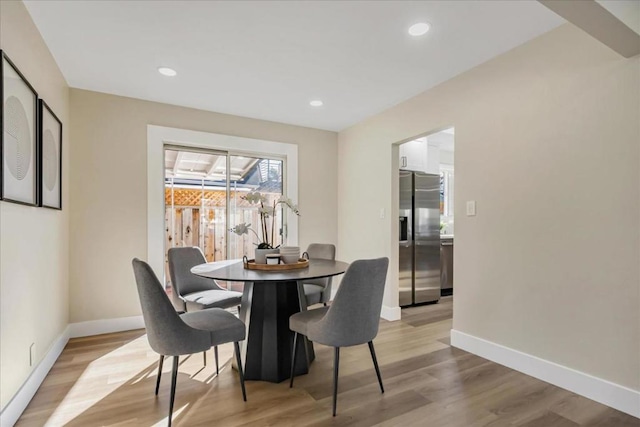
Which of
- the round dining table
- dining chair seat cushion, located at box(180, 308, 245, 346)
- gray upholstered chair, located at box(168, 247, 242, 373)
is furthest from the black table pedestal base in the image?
gray upholstered chair, located at box(168, 247, 242, 373)

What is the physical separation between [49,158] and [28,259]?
0.84 metres

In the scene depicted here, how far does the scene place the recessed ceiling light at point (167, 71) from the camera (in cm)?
282

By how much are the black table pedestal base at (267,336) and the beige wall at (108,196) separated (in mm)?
1807

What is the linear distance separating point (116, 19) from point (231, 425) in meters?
2.52

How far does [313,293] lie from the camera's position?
2816 mm

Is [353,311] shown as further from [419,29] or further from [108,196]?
[108,196]

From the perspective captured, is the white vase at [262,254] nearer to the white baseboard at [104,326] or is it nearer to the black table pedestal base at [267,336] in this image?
the black table pedestal base at [267,336]

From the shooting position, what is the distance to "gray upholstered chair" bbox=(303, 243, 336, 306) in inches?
111

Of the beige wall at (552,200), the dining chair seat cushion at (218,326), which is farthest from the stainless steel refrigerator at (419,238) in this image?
the dining chair seat cushion at (218,326)

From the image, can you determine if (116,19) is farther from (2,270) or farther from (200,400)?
(200,400)

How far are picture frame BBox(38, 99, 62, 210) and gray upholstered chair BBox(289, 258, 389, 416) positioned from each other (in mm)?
2071

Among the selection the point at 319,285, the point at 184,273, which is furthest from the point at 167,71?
the point at 319,285

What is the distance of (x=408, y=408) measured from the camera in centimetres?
198

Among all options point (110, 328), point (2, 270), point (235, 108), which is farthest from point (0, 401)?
point (235, 108)
